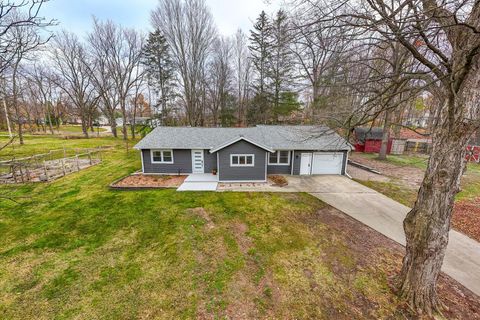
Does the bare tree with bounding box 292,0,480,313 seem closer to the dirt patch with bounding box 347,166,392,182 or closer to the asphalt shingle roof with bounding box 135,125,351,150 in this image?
the asphalt shingle roof with bounding box 135,125,351,150

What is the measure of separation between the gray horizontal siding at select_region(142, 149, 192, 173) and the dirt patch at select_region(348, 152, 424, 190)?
12486 mm

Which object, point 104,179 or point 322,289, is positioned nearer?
point 322,289

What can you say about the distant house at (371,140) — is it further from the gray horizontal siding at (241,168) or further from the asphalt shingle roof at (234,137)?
the gray horizontal siding at (241,168)

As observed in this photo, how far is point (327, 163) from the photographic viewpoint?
1405cm

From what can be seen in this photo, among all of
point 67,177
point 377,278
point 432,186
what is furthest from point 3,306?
point 67,177

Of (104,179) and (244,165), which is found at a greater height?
(244,165)

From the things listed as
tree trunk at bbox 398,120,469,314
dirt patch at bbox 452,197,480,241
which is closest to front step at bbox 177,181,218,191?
tree trunk at bbox 398,120,469,314

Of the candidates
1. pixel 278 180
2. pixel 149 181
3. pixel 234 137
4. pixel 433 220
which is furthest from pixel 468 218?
pixel 149 181

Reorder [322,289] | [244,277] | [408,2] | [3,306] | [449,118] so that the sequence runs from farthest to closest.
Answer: [244,277] < [322,289] < [3,306] < [449,118] < [408,2]

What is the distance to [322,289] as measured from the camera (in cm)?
489

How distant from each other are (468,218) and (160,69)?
32.2 meters

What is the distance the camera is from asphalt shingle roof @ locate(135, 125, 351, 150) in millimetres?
13430

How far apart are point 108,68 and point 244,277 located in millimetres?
35458

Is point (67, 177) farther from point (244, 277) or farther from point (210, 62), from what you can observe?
point (210, 62)
